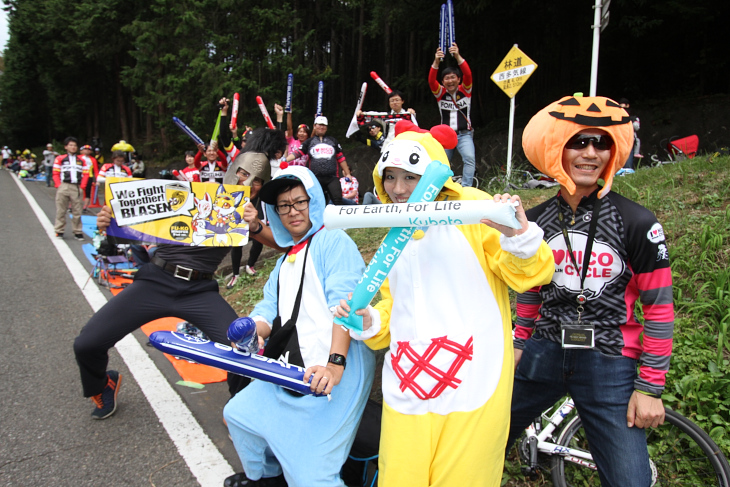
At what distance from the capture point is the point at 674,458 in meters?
2.42

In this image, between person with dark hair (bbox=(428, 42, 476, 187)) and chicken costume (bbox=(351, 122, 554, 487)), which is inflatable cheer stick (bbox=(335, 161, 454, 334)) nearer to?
chicken costume (bbox=(351, 122, 554, 487))

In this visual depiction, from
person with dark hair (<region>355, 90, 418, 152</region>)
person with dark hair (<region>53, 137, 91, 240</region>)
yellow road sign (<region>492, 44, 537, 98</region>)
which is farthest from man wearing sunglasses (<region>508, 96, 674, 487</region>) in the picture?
person with dark hair (<region>53, 137, 91, 240</region>)

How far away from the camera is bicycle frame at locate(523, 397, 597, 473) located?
2.50 m

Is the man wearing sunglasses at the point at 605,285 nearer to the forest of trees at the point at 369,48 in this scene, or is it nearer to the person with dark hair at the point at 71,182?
the forest of trees at the point at 369,48

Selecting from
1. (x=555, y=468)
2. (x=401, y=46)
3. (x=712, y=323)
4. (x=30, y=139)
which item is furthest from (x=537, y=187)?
(x=30, y=139)

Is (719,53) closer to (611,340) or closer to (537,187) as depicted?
(537,187)

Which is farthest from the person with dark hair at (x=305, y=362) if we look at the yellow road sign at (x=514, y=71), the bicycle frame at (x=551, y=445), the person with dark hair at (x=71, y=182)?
the person with dark hair at (x=71, y=182)

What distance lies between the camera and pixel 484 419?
1.85 m

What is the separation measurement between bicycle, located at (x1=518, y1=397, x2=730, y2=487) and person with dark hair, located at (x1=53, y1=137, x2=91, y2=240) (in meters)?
11.4

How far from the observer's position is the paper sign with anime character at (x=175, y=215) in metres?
3.67

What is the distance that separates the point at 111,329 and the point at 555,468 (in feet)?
9.54

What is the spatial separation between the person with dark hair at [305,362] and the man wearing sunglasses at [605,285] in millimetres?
995

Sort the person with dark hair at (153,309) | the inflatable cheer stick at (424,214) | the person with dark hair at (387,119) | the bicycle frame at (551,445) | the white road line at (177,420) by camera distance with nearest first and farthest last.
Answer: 1. the inflatable cheer stick at (424,214)
2. the bicycle frame at (551,445)
3. the white road line at (177,420)
4. the person with dark hair at (153,309)
5. the person with dark hair at (387,119)

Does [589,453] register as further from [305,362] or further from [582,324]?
[305,362]
